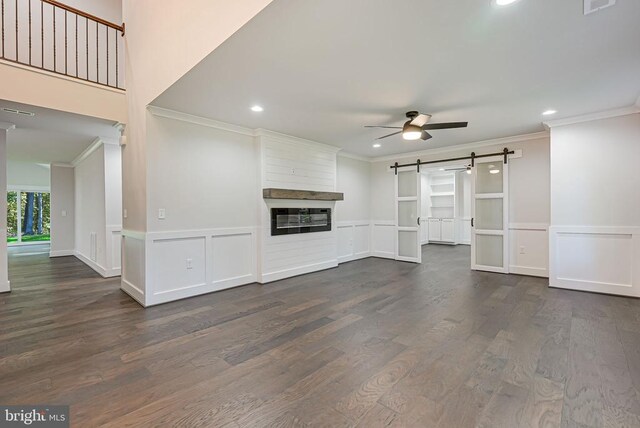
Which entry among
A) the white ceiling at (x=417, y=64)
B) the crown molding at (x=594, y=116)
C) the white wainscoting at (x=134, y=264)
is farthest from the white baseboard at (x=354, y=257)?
the crown molding at (x=594, y=116)

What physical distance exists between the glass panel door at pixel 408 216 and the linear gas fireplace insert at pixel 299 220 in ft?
6.64

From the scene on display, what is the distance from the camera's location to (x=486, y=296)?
410cm

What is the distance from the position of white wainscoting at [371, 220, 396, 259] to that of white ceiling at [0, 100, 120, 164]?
5792 millimetres

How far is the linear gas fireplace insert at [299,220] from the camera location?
200 inches

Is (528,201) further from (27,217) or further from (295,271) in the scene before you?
(27,217)

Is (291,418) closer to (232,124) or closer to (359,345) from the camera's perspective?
(359,345)

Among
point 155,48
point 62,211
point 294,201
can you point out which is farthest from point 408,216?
point 62,211

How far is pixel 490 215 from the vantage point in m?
5.72

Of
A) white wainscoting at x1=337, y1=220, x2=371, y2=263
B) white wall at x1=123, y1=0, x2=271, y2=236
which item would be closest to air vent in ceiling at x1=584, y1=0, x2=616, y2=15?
white wall at x1=123, y1=0, x2=271, y2=236

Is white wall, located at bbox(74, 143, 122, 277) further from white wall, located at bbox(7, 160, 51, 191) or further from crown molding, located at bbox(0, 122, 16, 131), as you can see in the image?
white wall, located at bbox(7, 160, 51, 191)

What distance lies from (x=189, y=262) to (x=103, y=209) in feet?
9.94

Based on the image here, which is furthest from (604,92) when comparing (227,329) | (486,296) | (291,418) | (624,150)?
(227,329)

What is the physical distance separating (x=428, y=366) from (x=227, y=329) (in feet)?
6.46

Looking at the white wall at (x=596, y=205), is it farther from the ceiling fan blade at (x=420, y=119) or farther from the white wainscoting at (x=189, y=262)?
the white wainscoting at (x=189, y=262)
